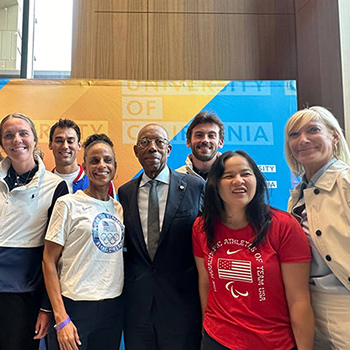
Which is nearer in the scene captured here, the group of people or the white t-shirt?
the group of people

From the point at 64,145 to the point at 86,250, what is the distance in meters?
1.35

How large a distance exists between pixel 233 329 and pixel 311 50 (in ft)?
11.4

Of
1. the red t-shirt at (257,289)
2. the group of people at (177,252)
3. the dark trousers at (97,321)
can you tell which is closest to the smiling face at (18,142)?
the group of people at (177,252)

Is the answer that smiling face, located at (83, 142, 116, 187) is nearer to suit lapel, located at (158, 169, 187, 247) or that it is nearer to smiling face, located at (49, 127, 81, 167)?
suit lapel, located at (158, 169, 187, 247)

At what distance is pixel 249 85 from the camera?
3.59 meters

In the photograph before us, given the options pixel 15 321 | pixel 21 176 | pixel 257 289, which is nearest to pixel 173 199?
pixel 257 289

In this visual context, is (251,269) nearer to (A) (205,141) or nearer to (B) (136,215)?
(B) (136,215)

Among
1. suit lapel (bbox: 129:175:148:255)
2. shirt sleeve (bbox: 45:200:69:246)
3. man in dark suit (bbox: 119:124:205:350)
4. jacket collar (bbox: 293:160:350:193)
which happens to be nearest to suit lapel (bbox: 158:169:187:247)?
man in dark suit (bbox: 119:124:205:350)

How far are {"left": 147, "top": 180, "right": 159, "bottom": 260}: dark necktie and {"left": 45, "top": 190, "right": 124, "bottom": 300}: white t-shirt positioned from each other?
A: 0.55 feet

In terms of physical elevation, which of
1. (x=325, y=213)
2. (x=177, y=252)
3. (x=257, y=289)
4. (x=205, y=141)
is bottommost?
(x=257, y=289)

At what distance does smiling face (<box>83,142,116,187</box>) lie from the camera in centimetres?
191

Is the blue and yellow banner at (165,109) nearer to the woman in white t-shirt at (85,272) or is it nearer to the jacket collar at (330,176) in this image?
the woman in white t-shirt at (85,272)

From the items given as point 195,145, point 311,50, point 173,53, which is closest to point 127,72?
point 173,53

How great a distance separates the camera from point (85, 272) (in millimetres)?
1758
